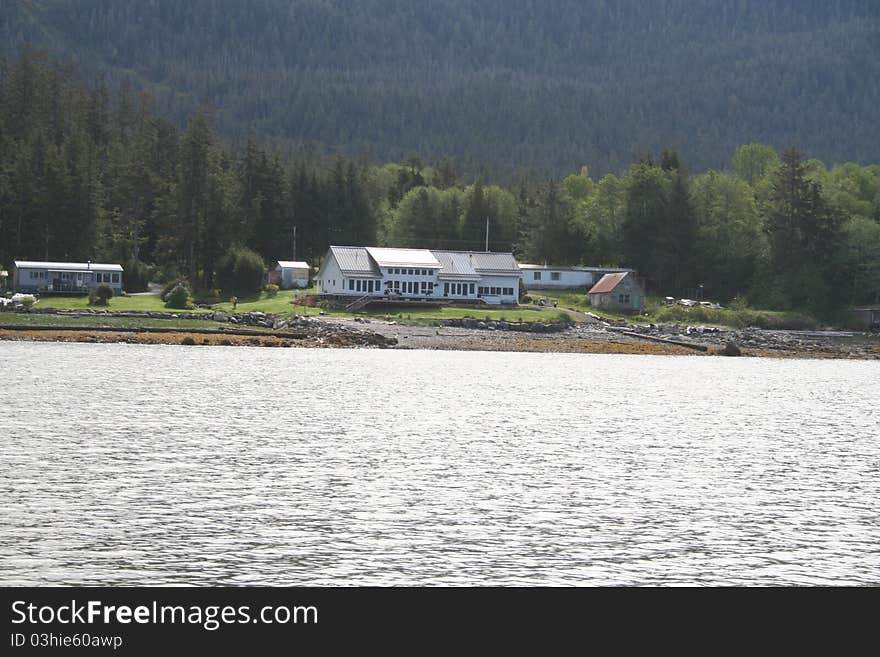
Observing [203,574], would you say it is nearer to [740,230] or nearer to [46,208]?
[46,208]

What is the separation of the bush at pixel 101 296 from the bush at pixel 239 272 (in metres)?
14.2

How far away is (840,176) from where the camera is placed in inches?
5763

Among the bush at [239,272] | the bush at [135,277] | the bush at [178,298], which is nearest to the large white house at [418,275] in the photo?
the bush at [239,272]

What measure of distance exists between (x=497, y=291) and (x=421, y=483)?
8170 cm

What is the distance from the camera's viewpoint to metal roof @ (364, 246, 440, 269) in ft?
350

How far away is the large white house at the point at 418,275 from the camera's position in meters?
105

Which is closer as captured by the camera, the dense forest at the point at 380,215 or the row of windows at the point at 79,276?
the row of windows at the point at 79,276

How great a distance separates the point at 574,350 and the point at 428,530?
63.7 m

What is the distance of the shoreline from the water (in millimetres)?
21698

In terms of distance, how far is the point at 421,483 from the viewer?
28.1 m

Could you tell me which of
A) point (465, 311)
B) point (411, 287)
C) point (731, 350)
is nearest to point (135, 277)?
point (411, 287)

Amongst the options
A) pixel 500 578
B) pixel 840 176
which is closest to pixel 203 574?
pixel 500 578

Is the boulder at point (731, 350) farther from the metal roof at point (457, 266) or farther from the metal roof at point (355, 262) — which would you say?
the metal roof at point (355, 262)

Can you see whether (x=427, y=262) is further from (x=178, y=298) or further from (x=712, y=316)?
(x=712, y=316)
